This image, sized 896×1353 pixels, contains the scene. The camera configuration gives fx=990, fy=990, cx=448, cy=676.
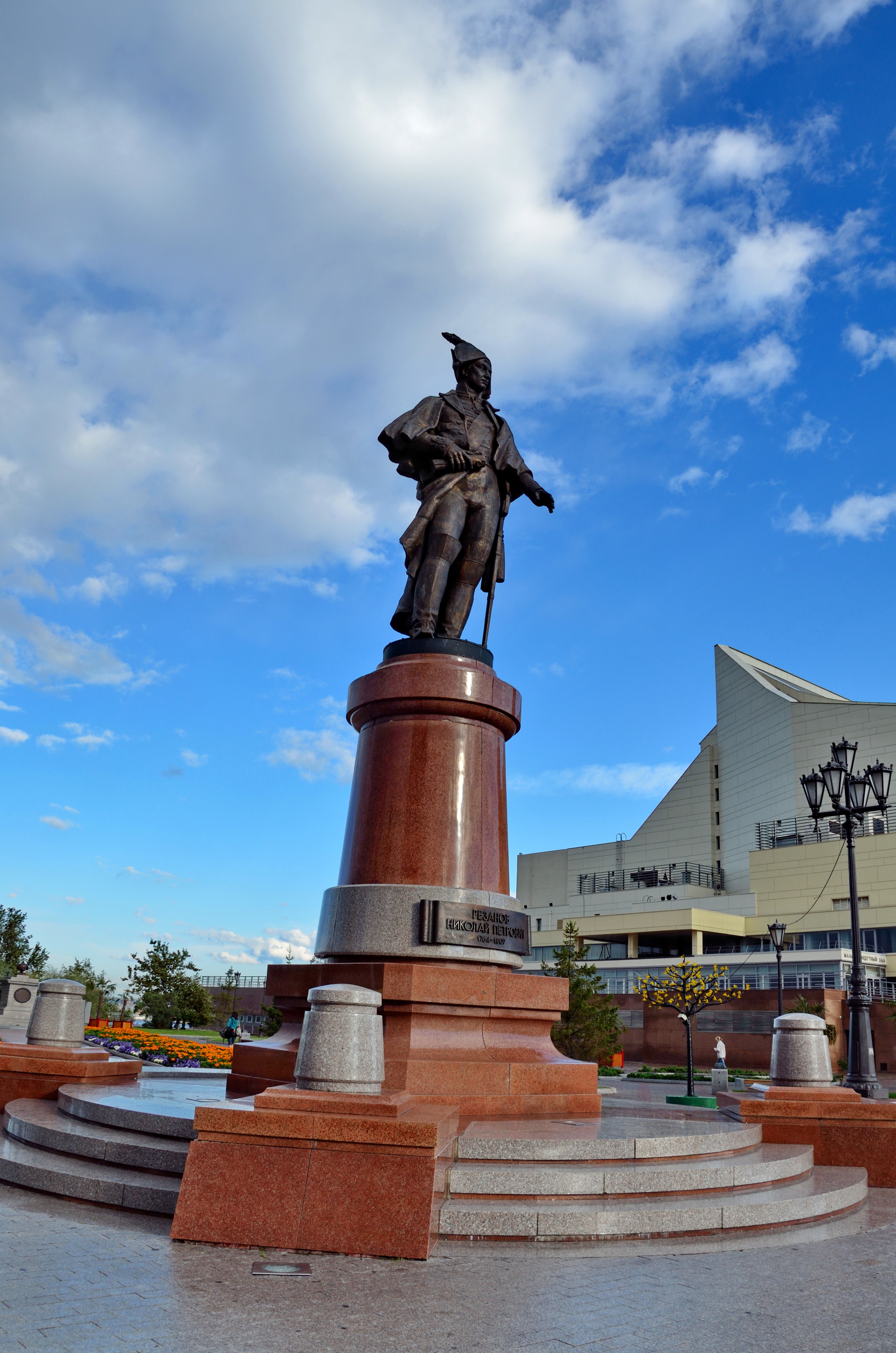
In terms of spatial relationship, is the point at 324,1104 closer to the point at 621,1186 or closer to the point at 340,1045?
the point at 340,1045

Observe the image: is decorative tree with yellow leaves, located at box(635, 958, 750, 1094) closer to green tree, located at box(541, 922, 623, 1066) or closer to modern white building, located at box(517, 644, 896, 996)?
green tree, located at box(541, 922, 623, 1066)

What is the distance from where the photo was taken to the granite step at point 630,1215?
5.86 metres

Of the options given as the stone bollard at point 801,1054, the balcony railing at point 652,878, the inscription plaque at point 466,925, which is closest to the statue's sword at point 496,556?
the inscription plaque at point 466,925

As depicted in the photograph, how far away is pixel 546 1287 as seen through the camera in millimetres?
4941

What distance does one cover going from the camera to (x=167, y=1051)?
17.5 metres

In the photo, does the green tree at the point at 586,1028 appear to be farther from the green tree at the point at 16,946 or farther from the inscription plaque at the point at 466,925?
the green tree at the point at 16,946

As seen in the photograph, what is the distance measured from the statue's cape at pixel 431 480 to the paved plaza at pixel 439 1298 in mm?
7458

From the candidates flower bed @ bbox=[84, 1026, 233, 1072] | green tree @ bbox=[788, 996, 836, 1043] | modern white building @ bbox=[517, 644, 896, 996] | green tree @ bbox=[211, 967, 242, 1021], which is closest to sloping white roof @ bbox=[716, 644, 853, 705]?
modern white building @ bbox=[517, 644, 896, 996]

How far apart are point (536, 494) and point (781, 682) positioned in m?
64.1

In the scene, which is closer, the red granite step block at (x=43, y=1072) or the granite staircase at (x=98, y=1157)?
the granite staircase at (x=98, y=1157)

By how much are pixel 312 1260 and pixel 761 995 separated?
130ft

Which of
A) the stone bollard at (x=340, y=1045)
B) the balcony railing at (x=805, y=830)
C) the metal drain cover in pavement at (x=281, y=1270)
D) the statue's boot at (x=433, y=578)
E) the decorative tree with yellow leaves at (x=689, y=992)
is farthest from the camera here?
the balcony railing at (x=805, y=830)

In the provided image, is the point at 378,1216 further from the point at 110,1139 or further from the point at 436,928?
the point at 436,928

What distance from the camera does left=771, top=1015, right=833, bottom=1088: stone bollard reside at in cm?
1002
